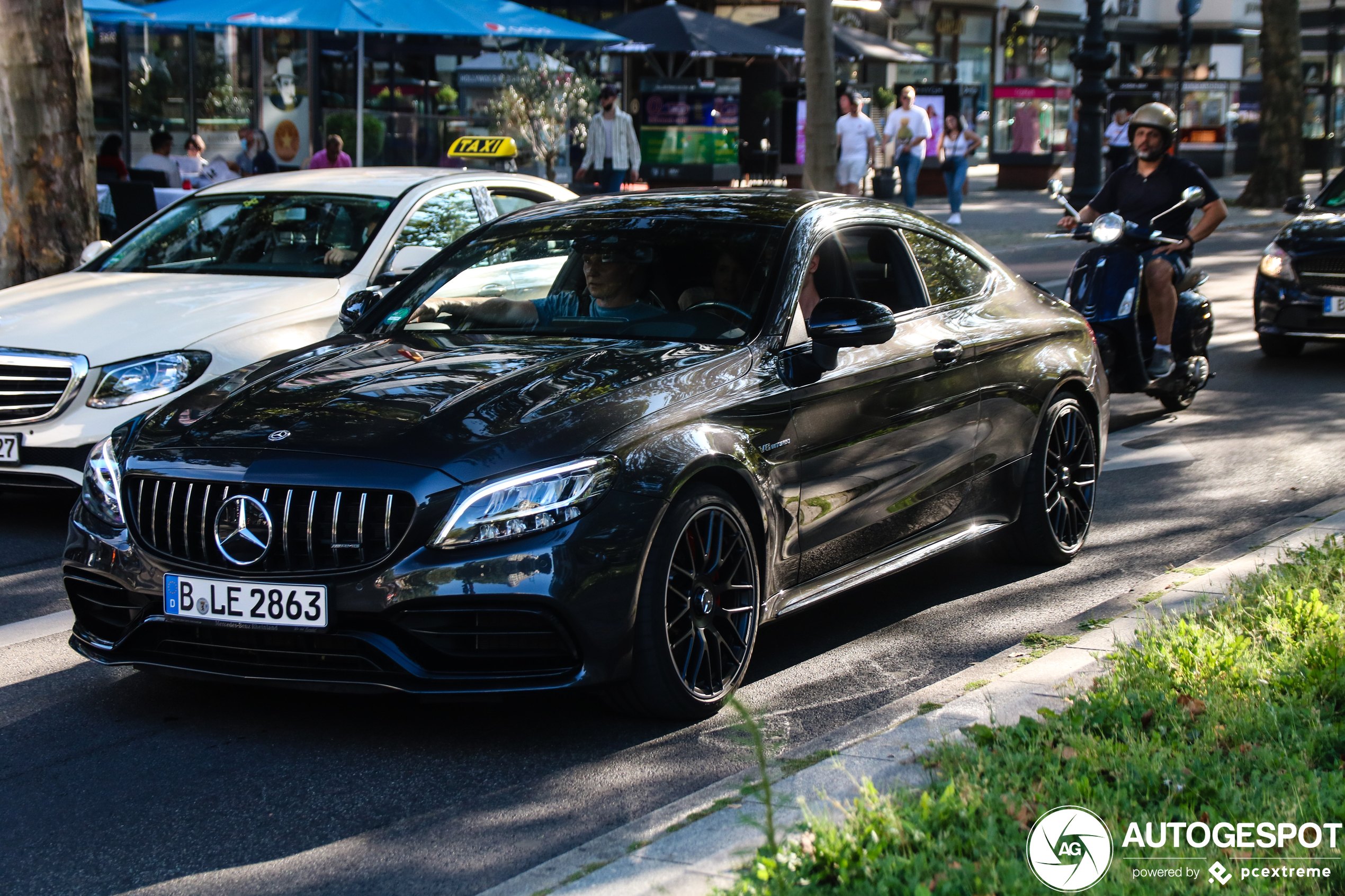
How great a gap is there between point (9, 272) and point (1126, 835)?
409 inches

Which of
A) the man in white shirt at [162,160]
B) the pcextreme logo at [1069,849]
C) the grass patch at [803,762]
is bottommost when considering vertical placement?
the grass patch at [803,762]

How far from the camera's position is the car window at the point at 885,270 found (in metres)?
6.00

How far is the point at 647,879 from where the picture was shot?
3.32m

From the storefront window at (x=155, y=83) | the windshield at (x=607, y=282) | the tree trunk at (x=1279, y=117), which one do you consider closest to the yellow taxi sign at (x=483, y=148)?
the storefront window at (x=155, y=83)

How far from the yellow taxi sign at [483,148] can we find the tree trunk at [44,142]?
737 cm

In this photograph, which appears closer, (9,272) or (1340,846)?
(1340,846)

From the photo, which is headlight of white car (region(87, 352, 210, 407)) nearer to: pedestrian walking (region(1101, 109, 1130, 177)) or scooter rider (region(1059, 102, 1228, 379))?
scooter rider (region(1059, 102, 1228, 379))

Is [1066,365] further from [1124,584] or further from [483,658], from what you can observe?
[483,658]

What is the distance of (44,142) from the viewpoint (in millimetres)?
11625

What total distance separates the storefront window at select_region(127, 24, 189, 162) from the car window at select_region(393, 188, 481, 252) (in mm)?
16466

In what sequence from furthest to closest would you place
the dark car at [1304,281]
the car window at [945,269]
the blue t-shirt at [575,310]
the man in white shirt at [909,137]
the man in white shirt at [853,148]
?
1. the man in white shirt at [909,137]
2. the man in white shirt at [853,148]
3. the dark car at [1304,281]
4. the car window at [945,269]
5. the blue t-shirt at [575,310]

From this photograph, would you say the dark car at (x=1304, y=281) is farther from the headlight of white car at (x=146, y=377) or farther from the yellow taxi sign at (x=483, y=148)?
the yellow taxi sign at (x=483, y=148)

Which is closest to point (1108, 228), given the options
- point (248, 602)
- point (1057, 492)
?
point (1057, 492)

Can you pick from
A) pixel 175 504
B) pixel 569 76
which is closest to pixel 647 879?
pixel 175 504
